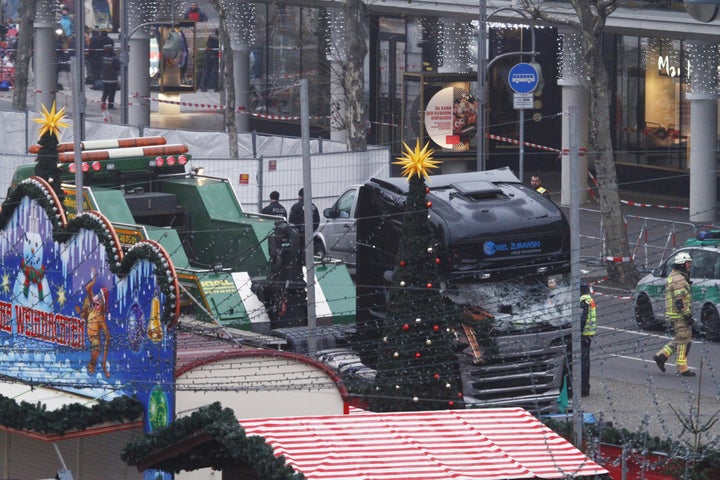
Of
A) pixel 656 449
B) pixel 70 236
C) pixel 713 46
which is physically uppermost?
pixel 713 46

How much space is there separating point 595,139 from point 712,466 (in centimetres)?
1602

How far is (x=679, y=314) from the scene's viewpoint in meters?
22.1

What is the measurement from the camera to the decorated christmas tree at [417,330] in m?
17.6

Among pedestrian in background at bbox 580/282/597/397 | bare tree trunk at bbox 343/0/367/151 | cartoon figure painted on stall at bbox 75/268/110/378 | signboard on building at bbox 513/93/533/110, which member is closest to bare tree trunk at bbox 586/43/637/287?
signboard on building at bbox 513/93/533/110

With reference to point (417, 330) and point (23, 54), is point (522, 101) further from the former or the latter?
point (23, 54)

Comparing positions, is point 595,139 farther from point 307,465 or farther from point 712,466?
point 307,465

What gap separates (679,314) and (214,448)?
420 inches

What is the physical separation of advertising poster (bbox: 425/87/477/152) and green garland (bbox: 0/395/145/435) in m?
23.3

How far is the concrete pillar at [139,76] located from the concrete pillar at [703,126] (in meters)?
19.5

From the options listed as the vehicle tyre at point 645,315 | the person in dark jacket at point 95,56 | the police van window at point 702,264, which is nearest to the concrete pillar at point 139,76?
the person in dark jacket at point 95,56

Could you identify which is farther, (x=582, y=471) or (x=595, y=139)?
(x=595, y=139)

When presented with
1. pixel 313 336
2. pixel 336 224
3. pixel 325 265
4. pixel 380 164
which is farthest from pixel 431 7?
pixel 313 336

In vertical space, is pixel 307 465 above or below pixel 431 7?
below

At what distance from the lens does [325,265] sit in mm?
22359
